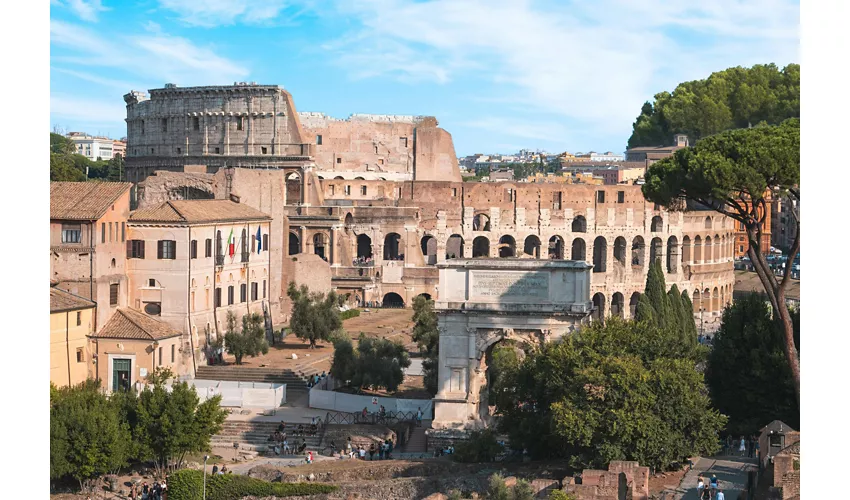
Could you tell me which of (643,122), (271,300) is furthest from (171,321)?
(643,122)

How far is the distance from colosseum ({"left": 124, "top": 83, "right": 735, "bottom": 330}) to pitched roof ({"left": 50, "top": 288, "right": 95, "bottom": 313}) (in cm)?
2044

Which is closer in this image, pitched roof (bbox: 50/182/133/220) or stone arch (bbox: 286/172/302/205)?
pitched roof (bbox: 50/182/133/220)

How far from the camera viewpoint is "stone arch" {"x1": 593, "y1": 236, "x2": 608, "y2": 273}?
67250mm

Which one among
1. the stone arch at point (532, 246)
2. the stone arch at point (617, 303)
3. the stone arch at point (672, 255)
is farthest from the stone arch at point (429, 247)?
the stone arch at point (672, 255)

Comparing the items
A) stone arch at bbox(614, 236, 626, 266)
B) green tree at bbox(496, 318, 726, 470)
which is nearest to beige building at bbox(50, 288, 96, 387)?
green tree at bbox(496, 318, 726, 470)

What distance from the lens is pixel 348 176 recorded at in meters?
74.0

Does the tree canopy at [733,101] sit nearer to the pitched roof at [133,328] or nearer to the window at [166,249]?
the window at [166,249]

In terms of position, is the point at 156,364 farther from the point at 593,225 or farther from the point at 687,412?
the point at 593,225

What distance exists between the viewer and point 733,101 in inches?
3147

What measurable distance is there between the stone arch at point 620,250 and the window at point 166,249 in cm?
3224

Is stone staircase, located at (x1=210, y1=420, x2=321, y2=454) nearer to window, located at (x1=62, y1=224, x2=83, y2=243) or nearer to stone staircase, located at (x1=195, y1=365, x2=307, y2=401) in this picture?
stone staircase, located at (x1=195, y1=365, x2=307, y2=401)

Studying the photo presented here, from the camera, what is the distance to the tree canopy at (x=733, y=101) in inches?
3051

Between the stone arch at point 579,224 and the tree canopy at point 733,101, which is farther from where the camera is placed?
the tree canopy at point 733,101

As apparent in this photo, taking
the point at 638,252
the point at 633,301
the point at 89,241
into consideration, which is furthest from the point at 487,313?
the point at 638,252
